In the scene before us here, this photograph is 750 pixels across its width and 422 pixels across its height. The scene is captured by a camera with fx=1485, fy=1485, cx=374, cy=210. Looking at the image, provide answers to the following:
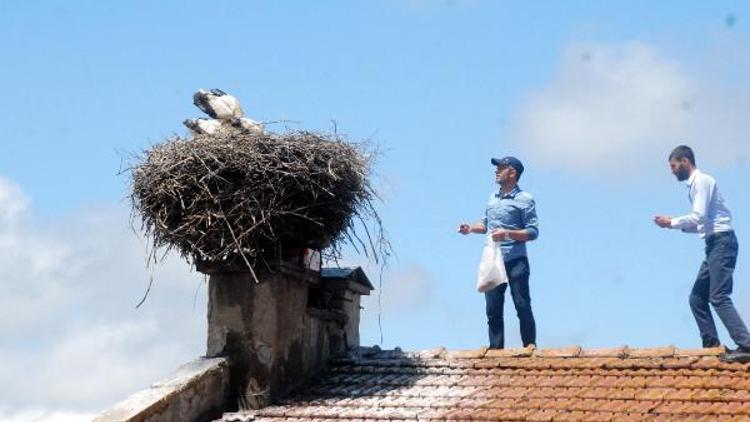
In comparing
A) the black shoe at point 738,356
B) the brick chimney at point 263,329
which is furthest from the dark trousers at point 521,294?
the black shoe at point 738,356

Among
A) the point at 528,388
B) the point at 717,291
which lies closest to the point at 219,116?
the point at 528,388

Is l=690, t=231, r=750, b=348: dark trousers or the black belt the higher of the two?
the black belt

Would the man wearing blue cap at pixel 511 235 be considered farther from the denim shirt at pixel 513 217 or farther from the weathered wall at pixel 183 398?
the weathered wall at pixel 183 398

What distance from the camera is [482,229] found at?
12.1 meters

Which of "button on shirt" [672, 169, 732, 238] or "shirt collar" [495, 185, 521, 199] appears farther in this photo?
"shirt collar" [495, 185, 521, 199]

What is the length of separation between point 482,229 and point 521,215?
0.35 metres

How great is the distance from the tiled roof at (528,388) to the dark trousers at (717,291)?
237mm

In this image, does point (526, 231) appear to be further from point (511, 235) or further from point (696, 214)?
point (696, 214)

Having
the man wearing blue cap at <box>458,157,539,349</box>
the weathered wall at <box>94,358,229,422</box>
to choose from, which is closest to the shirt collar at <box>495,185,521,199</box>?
the man wearing blue cap at <box>458,157,539,349</box>

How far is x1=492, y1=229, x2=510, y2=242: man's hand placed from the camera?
11766 millimetres

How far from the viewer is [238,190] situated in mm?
11242

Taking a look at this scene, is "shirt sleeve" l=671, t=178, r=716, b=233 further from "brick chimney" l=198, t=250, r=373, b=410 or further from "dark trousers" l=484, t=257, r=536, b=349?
"brick chimney" l=198, t=250, r=373, b=410

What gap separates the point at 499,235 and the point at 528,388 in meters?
1.60

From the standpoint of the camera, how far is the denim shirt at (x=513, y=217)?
39.0 ft
